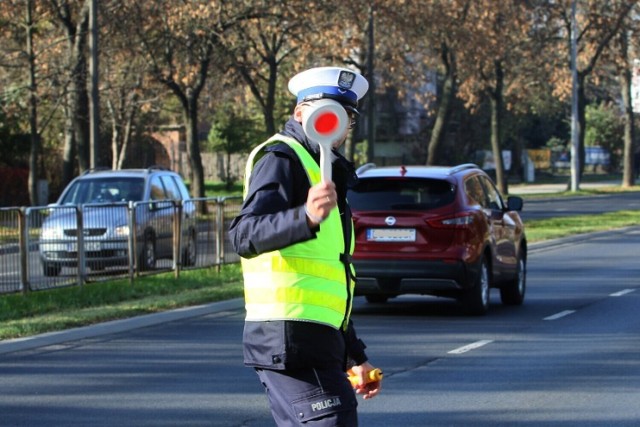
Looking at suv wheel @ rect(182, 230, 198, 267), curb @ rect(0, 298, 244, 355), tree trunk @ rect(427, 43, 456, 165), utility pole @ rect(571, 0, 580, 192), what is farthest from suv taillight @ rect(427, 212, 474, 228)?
utility pole @ rect(571, 0, 580, 192)

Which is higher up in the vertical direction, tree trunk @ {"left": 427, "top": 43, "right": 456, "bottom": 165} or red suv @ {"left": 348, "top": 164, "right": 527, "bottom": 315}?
tree trunk @ {"left": 427, "top": 43, "right": 456, "bottom": 165}

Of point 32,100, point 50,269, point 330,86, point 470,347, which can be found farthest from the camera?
point 32,100

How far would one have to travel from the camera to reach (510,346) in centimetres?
1152

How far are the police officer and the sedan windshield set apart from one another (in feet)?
54.6

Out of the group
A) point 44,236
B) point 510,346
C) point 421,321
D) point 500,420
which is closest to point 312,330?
point 500,420

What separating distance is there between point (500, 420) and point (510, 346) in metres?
3.42

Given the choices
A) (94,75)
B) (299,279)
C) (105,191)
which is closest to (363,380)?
(299,279)

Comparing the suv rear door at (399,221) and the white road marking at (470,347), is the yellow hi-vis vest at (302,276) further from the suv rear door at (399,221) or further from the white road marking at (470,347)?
the suv rear door at (399,221)

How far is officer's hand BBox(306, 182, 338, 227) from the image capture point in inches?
154

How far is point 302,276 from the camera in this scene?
4320mm

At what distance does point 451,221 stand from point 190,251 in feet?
21.9

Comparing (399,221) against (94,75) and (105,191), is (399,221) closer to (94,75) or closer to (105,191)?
(105,191)

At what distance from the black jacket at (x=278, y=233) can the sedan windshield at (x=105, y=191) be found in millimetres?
16626

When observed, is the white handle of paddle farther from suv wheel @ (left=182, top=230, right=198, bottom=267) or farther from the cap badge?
suv wheel @ (left=182, top=230, right=198, bottom=267)
